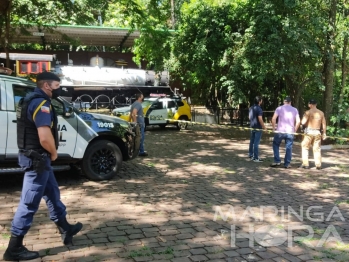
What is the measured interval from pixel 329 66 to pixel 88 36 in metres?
19.9

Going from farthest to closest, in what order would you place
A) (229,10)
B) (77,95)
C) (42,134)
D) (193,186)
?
(77,95) < (229,10) < (193,186) < (42,134)

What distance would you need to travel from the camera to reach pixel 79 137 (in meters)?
6.77

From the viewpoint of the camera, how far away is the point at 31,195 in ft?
12.4

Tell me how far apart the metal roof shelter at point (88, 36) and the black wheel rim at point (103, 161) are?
59.9 ft

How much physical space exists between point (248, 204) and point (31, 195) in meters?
3.46

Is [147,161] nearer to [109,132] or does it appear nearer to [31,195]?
[109,132]

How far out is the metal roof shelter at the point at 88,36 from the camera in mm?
25562

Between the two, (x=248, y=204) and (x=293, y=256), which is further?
(x=248, y=204)

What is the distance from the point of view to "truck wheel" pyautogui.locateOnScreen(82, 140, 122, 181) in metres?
6.95

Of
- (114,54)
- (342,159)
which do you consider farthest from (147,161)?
(114,54)

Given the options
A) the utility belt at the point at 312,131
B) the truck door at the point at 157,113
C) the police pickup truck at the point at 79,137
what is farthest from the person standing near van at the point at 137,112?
the truck door at the point at 157,113

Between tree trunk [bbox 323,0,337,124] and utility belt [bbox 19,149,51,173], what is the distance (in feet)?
38.6

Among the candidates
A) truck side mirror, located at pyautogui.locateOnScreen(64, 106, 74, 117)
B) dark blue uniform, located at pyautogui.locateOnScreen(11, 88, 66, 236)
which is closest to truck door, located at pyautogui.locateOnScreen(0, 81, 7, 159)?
truck side mirror, located at pyautogui.locateOnScreen(64, 106, 74, 117)

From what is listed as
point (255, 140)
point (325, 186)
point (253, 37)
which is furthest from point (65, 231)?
point (253, 37)
